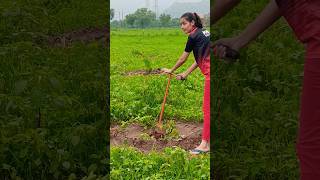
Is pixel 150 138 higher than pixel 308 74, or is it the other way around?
pixel 308 74

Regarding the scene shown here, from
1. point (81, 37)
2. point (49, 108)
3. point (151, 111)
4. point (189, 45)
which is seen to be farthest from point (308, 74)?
point (81, 37)

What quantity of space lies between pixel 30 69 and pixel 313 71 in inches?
230

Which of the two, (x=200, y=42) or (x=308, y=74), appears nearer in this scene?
(x=308, y=74)

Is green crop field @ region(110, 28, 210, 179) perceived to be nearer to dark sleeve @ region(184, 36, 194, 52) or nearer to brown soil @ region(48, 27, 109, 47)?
brown soil @ region(48, 27, 109, 47)

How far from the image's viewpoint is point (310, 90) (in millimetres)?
1688

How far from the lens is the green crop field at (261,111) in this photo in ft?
16.1

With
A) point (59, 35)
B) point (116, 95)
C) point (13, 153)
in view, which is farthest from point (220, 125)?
point (59, 35)

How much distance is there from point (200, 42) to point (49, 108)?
1685mm

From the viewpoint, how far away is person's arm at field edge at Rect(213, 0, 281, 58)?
6.15ft

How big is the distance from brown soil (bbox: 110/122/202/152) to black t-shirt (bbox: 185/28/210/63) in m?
1.33

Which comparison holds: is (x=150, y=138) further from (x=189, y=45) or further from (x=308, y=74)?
(x=308, y=74)

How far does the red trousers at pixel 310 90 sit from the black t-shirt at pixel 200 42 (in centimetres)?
393

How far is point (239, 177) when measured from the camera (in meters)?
4.70

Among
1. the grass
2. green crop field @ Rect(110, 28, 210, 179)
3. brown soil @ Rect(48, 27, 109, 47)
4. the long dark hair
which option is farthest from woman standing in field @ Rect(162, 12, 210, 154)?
brown soil @ Rect(48, 27, 109, 47)
